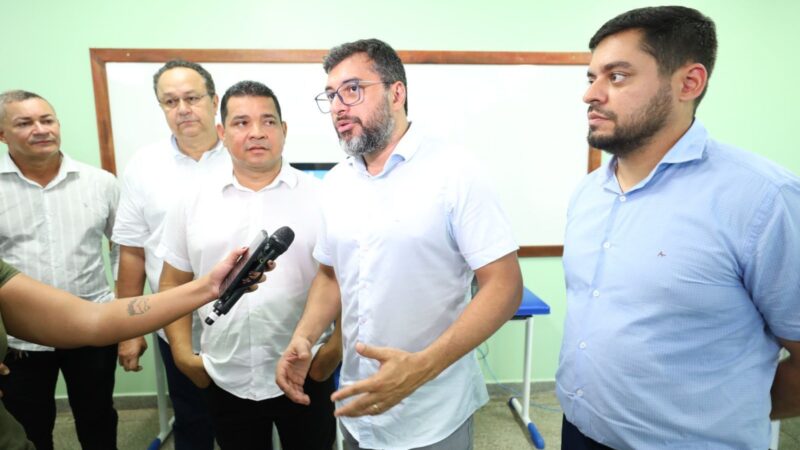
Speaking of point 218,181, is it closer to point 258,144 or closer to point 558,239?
point 258,144

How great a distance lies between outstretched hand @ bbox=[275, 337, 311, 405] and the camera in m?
1.24

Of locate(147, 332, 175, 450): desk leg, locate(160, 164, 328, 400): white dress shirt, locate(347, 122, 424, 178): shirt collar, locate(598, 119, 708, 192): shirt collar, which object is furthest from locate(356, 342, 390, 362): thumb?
locate(147, 332, 175, 450): desk leg

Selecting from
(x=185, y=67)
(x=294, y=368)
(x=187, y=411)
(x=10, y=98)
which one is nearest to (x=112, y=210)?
(x=10, y=98)

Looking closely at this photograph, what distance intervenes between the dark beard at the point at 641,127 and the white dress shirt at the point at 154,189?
145 cm

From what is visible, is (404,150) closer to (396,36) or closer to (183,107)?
(183,107)

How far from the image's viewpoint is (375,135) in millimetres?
1225

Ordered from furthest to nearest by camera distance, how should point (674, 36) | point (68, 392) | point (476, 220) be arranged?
point (68, 392) → point (476, 220) → point (674, 36)

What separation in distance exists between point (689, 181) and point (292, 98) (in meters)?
2.13

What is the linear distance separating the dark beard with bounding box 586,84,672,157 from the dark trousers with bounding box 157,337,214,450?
1.78 meters

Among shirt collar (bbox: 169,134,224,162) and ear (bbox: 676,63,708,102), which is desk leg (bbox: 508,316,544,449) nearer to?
ear (bbox: 676,63,708,102)

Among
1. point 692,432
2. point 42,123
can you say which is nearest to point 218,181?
point 42,123

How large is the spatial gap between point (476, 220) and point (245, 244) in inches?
30.8

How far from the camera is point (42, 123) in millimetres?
1841

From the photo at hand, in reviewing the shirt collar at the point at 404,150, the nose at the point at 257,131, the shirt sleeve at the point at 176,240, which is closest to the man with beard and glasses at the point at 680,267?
the shirt collar at the point at 404,150
